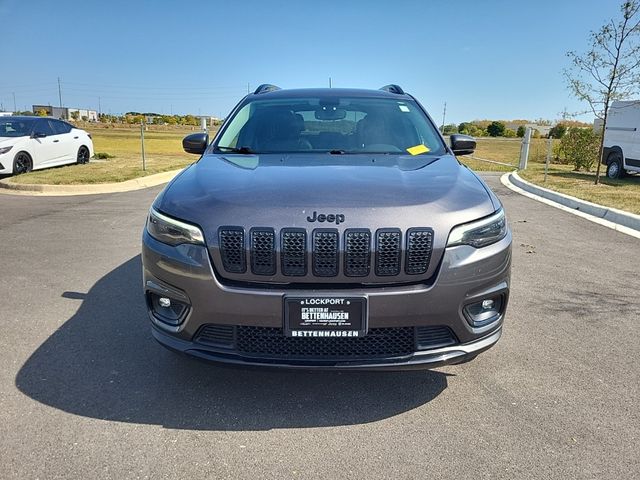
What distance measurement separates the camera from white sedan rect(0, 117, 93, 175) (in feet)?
42.1

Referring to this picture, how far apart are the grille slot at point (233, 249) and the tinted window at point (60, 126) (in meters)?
14.4

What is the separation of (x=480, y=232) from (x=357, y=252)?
2.21 ft

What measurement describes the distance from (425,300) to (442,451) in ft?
2.34

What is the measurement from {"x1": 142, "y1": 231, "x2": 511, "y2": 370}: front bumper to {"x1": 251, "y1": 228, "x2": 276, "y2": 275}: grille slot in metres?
0.10

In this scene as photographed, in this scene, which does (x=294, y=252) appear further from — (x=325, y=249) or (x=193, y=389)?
(x=193, y=389)

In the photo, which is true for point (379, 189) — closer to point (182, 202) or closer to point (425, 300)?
point (425, 300)

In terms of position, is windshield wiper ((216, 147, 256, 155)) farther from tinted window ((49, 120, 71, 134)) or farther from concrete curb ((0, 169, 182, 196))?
tinted window ((49, 120, 71, 134))

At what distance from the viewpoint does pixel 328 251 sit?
239 centimetres

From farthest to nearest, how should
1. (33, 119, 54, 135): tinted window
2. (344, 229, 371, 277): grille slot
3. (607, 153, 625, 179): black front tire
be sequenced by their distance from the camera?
(607, 153, 625, 179): black front tire → (33, 119, 54, 135): tinted window → (344, 229, 371, 277): grille slot

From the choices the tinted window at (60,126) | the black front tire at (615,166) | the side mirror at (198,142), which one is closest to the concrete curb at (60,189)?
the tinted window at (60,126)

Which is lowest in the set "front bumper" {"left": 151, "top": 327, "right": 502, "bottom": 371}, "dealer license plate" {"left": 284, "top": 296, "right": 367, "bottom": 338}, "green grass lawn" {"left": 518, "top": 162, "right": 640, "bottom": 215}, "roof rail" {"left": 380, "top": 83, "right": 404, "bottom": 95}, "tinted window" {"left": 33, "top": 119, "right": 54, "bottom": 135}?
"green grass lawn" {"left": 518, "top": 162, "right": 640, "bottom": 215}

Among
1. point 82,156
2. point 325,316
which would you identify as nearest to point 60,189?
point 82,156

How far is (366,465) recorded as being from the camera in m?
2.29

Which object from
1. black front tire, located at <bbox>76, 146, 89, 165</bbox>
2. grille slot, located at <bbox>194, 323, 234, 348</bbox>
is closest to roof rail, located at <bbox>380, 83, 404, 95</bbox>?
grille slot, located at <bbox>194, 323, 234, 348</bbox>
